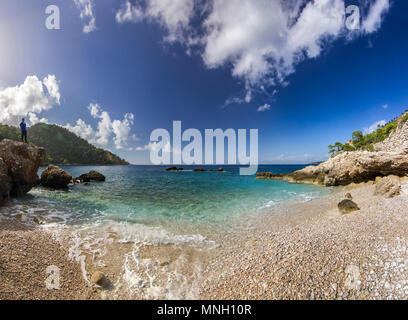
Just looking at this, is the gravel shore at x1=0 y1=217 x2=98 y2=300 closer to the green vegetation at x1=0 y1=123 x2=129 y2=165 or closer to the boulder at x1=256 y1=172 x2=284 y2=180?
the boulder at x1=256 y1=172 x2=284 y2=180

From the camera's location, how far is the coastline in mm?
3852

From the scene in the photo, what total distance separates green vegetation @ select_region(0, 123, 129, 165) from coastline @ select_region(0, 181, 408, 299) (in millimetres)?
147503

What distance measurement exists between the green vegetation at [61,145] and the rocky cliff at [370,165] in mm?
159154

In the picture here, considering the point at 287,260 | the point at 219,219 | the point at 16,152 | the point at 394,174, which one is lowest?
the point at 219,219

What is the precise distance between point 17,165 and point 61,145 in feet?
537

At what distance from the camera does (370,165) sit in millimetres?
19719

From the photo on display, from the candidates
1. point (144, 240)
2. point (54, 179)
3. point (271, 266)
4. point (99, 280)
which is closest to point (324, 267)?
point (271, 266)

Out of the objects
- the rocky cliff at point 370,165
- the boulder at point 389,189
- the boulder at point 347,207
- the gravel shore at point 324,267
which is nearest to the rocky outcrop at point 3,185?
the gravel shore at point 324,267

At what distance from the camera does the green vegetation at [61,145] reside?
403 feet

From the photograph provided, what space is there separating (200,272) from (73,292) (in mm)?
3774

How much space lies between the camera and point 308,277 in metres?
4.13
